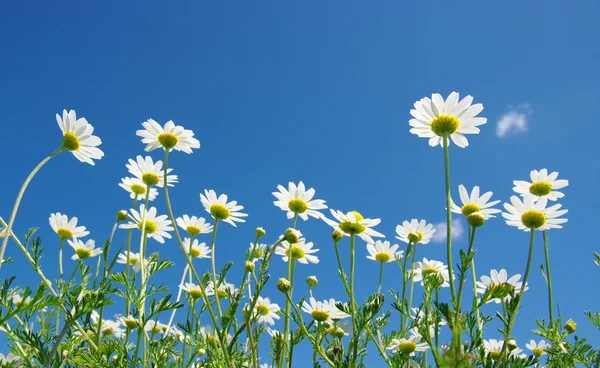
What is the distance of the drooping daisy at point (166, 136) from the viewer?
3.42m

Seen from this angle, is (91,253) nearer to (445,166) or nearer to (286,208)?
(286,208)

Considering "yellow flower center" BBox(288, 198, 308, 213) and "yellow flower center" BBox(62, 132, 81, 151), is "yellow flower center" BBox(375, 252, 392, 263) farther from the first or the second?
"yellow flower center" BBox(62, 132, 81, 151)

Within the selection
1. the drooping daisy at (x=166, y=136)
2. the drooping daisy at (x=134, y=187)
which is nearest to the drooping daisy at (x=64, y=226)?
the drooping daisy at (x=134, y=187)

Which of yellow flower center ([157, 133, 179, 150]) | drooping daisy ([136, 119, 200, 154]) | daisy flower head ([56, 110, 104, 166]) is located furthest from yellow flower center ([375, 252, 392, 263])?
daisy flower head ([56, 110, 104, 166])

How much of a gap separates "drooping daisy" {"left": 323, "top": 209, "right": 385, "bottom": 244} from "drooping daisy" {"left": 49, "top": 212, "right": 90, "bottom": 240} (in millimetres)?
2071

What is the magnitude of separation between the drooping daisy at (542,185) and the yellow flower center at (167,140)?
8.04 ft

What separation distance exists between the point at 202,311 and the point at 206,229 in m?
1.02

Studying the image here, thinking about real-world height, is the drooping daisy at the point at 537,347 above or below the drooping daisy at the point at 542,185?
below

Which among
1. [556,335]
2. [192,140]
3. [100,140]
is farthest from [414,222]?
[100,140]

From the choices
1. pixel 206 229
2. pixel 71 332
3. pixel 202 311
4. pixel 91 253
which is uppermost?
pixel 206 229

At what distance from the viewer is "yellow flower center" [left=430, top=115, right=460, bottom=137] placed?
291cm

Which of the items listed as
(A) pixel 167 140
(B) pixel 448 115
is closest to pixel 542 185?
(B) pixel 448 115

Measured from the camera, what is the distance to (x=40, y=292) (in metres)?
1.70

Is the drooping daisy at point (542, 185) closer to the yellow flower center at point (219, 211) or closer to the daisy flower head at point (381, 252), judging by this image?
the daisy flower head at point (381, 252)
